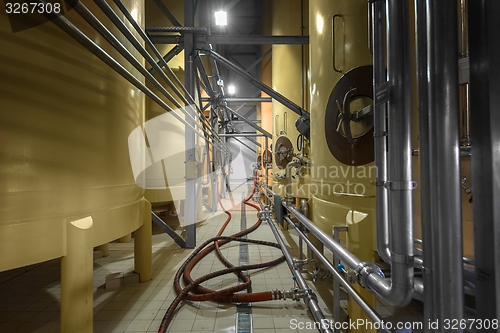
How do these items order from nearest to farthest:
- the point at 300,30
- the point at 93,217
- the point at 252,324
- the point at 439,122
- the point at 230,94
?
the point at 439,122
the point at 93,217
the point at 252,324
the point at 300,30
the point at 230,94

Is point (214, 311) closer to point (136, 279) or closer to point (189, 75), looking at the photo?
point (136, 279)

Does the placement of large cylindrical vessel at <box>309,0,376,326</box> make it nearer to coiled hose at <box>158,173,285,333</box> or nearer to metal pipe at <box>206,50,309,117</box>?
coiled hose at <box>158,173,285,333</box>

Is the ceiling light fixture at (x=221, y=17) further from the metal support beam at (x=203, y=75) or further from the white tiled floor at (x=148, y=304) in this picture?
the white tiled floor at (x=148, y=304)

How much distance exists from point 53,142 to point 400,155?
141 cm

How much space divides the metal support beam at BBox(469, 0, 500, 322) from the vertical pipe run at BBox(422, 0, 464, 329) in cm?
9

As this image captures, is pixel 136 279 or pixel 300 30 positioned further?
pixel 300 30

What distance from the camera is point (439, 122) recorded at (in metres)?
0.57

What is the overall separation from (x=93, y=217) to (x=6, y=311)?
1388mm

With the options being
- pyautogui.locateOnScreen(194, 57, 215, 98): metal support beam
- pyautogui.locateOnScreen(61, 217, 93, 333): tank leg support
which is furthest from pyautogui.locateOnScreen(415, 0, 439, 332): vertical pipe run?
pyautogui.locateOnScreen(194, 57, 215, 98): metal support beam

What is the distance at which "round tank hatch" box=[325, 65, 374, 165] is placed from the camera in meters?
1.13

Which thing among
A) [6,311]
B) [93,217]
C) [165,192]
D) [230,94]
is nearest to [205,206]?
[165,192]

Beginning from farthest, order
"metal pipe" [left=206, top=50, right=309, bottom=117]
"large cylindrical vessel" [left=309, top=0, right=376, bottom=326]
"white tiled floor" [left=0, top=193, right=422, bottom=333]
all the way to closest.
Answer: "metal pipe" [left=206, top=50, right=309, bottom=117] → "white tiled floor" [left=0, top=193, right=422, bottom=333] → "large cylindrical vessel" [left=309, top=0, right=376, bottom=326]

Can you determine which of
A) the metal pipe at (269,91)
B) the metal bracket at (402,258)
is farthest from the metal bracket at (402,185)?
the metal pipe at (269,91)

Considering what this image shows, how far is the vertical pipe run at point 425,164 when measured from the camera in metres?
0.59
